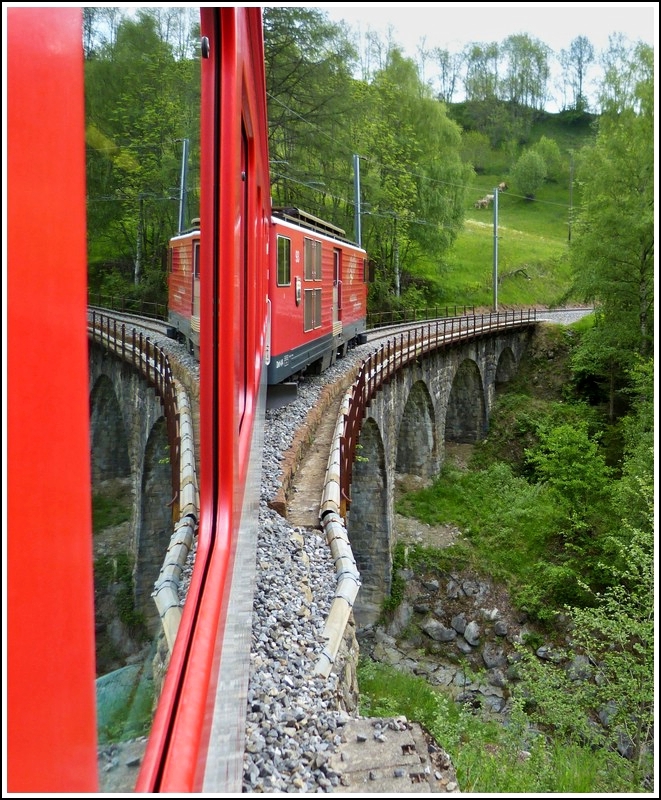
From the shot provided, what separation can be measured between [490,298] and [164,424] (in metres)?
46.5

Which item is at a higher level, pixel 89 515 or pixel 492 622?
pixel 89 515

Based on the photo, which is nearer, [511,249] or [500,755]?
[500,755]

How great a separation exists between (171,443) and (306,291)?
10803mm

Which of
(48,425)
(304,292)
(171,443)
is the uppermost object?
(304,292)

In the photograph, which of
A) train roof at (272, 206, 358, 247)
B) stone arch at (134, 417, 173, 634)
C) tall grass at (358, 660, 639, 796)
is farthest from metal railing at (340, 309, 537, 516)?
stone arch at (134, 417, 173, 634)

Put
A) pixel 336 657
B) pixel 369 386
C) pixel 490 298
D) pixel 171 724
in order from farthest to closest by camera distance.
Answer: pixel 490 298 < pixel 369 386 < pixel 336 657 < pixel 171 724

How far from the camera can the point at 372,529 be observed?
19.2 metres

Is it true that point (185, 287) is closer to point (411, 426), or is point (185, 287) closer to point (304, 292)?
point (304, 292)

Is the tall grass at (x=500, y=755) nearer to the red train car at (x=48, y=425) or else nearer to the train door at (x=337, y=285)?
the red train car at (x=48, y=425)

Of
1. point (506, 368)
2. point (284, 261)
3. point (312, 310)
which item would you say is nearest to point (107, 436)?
point (284, 261)

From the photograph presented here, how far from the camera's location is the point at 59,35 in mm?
875

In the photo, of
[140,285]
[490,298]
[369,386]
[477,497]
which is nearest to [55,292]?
[140,285]

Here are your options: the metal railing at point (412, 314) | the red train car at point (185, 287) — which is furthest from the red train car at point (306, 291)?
the metal railing at point (412, 314)

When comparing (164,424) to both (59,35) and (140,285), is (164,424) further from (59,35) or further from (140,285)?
(59,35)
